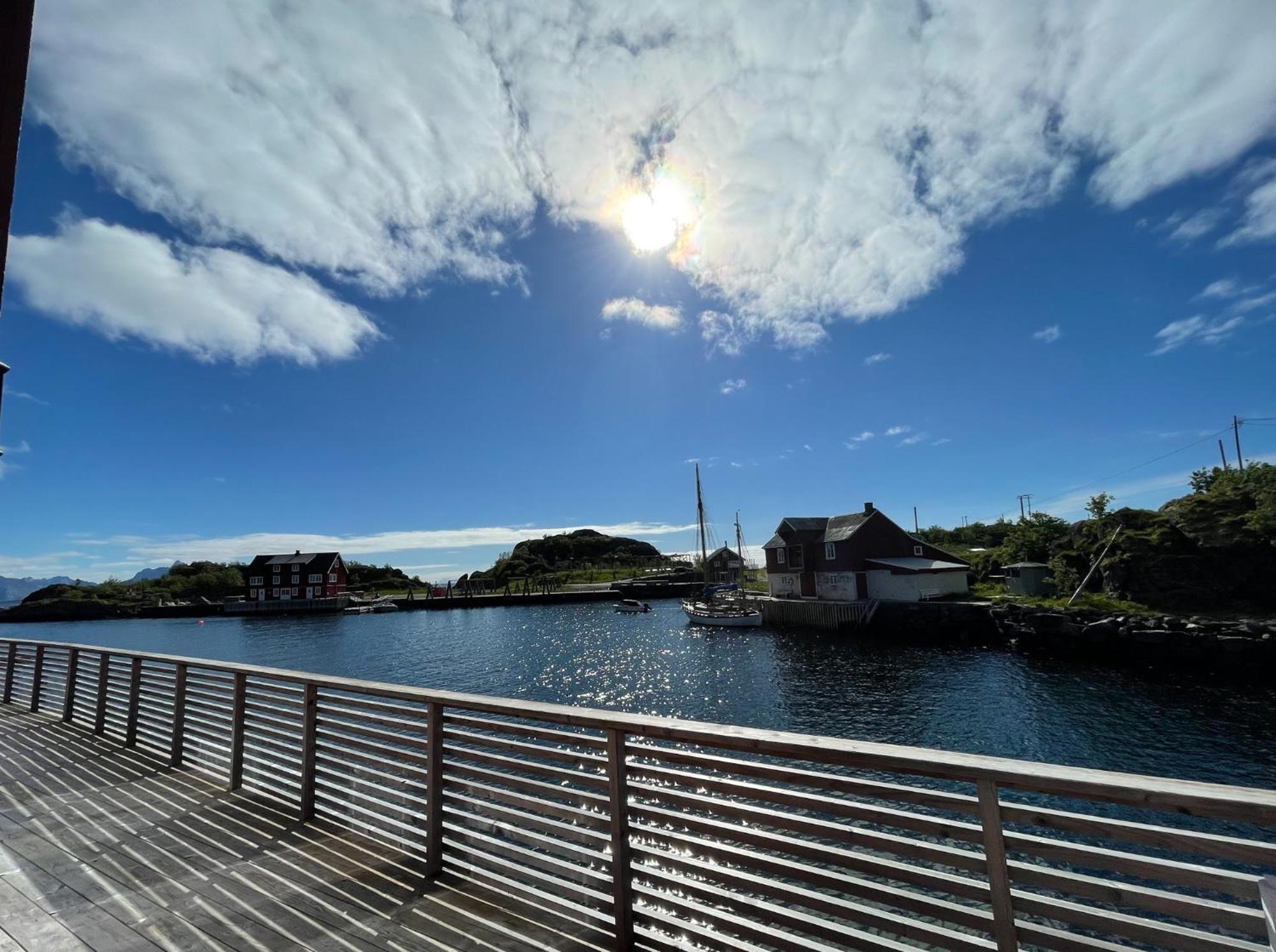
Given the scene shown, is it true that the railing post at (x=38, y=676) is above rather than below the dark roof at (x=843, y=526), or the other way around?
below

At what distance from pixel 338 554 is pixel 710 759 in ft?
264

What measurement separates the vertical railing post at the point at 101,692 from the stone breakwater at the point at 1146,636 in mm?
29355

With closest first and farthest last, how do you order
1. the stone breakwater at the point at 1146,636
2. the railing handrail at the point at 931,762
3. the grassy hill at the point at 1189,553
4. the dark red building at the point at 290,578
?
the railing handrail at the point at 931,762 < the stone breakwater at the point at 1146,636 < the grassy hill at the point at 1189,553 < the dark red building at the point at 290,578

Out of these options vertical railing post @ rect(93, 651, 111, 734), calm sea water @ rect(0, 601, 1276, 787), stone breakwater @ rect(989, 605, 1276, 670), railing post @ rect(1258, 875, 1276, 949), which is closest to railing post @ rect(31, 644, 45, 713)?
vertical railing post @ rect(93, 651, 111, 734)

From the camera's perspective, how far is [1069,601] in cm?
2686

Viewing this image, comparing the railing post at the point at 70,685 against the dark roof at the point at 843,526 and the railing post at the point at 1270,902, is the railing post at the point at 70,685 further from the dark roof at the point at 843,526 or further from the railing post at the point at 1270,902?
the dark roof at the point at 843,526

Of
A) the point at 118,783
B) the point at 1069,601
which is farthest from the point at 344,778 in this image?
the point at 1069,601

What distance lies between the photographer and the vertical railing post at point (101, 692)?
7133mm

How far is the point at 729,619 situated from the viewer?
3928 cm

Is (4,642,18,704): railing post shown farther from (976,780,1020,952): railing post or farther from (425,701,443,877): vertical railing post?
(976,780,1020,952): railing post

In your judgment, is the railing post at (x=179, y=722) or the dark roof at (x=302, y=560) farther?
the dark roof at (x=302, y=560)

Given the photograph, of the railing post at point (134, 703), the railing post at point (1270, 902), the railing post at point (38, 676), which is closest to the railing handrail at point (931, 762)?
the railing post at point (1270, 902)

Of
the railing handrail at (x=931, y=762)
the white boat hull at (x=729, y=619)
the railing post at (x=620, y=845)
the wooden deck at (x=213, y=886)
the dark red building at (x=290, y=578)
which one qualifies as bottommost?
the white boat hull at (x=729, y=619)

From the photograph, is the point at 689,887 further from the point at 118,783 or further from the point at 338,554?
the point at 338,554
